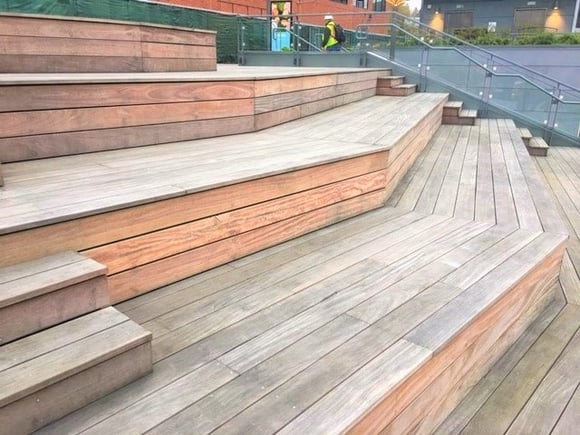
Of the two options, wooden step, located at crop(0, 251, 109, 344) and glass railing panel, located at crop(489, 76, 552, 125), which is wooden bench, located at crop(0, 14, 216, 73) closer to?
wooden step, located at crop(0, 251, 109, 344)

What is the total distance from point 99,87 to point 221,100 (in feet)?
2.92

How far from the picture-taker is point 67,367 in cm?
108

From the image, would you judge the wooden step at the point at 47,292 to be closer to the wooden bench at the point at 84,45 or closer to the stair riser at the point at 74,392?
the stair riser at the point at 74,392

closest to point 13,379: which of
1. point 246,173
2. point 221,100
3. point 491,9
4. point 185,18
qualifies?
point 246,173

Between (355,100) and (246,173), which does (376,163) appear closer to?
(246,173)

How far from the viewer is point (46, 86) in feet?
7.48

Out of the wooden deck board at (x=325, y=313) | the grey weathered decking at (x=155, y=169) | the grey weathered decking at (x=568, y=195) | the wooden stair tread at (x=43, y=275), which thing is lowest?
the grey weathered decking at (x=568, y=195)

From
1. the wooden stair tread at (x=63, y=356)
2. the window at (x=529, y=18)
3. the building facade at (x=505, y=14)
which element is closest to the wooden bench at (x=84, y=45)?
the wooden stair tread at (x=63, y=356)

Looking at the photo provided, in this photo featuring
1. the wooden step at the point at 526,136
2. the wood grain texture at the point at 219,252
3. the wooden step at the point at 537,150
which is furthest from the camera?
the wooden step at the point at 526,136

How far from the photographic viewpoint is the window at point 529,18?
16562 mm

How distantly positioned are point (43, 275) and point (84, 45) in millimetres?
2993

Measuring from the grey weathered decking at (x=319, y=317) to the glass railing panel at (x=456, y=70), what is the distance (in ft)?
15.3

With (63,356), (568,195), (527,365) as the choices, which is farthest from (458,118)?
(63,356)

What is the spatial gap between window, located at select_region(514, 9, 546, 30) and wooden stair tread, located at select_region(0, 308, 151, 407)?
19.1m
